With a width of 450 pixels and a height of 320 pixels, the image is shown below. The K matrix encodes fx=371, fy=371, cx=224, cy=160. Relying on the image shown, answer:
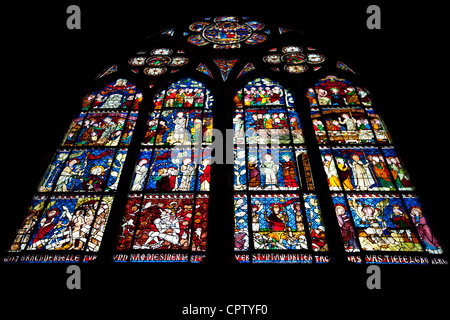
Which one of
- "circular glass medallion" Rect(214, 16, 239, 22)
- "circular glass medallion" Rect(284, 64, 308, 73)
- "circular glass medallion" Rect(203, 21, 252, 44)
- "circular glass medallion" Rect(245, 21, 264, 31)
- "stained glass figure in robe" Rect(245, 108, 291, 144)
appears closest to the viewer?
"stained glass figure in robe" Rect(245, 108, 291, 144)

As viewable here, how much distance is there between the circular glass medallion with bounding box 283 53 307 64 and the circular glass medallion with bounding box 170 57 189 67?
5.49 feet

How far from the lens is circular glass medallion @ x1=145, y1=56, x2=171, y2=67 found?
6.29 meters

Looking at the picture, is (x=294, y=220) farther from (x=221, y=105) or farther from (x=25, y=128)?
(x=25, y=128)

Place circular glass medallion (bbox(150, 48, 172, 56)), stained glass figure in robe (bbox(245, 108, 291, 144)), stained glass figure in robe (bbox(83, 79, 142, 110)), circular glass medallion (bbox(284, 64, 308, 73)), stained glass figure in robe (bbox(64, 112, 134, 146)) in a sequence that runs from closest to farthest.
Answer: stained glass figure in robe (bbox(245, 108, 291, 144)) < stained glass figure in robe (bbox(64, 112, 134, 146)) < stained glass figure in robe (bbox(83, 79, 142, 110)) < circular glass medallion (bbox(284, 64, 308, 73)) < circular glass medallion (bbox(150, 48, 172, 56))

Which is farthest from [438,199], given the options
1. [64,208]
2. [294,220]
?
[64,208]

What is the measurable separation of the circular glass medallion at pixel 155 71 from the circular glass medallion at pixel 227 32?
116cm

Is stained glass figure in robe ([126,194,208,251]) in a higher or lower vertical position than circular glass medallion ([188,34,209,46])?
lower

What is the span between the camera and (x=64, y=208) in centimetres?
427

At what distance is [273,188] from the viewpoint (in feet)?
14.3

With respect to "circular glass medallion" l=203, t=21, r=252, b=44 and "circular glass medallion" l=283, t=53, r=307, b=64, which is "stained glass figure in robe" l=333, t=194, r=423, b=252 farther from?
"circular glass medallion" l=203, t=21, r=252, b=44

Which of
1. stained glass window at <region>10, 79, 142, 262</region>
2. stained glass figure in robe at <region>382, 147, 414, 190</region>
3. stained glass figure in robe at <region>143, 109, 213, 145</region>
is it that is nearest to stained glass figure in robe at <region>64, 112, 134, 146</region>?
stained glass window at <region>10, 79, 142, 262</region>

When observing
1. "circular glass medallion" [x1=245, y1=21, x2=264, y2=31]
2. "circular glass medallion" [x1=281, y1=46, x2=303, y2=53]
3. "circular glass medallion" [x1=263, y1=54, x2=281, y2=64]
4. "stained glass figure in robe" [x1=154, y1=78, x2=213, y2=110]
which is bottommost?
"stained glass figure in robe" [x1=154, y1=78, x2=213, y2=110]

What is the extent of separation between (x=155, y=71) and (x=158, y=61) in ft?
1.06
